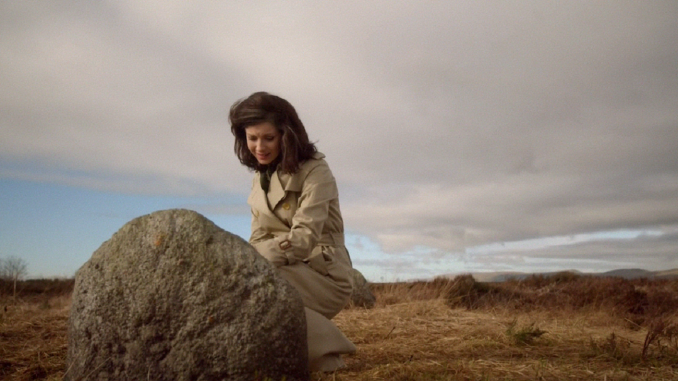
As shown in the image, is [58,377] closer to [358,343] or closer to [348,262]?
[348,262]

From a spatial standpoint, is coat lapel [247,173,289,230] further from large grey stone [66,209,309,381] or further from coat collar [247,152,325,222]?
large grey stone [66,209,309,381]

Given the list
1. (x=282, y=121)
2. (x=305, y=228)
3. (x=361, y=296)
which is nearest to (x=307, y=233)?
(x=305, y=228)

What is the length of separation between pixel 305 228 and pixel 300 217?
3.9 inches

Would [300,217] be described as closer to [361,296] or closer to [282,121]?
[282,121]

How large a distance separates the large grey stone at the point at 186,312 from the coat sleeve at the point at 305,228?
0.39m

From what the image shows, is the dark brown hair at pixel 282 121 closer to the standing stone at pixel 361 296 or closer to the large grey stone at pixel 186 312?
the large grey stone at pixel 186 312

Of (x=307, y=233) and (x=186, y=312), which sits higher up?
(x=307, y=233)

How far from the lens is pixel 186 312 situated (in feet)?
13.0

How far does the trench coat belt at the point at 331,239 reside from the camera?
4.96 meters

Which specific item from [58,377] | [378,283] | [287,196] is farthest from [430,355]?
[378,283]

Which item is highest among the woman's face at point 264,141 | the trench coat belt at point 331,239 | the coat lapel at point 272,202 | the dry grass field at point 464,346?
the woman's face at point 264,141

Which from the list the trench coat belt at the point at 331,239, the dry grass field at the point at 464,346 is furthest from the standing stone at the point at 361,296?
the trench coat belt at the point at 331,239

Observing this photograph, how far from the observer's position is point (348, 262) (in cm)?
518

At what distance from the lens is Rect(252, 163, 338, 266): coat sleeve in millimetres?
4551
